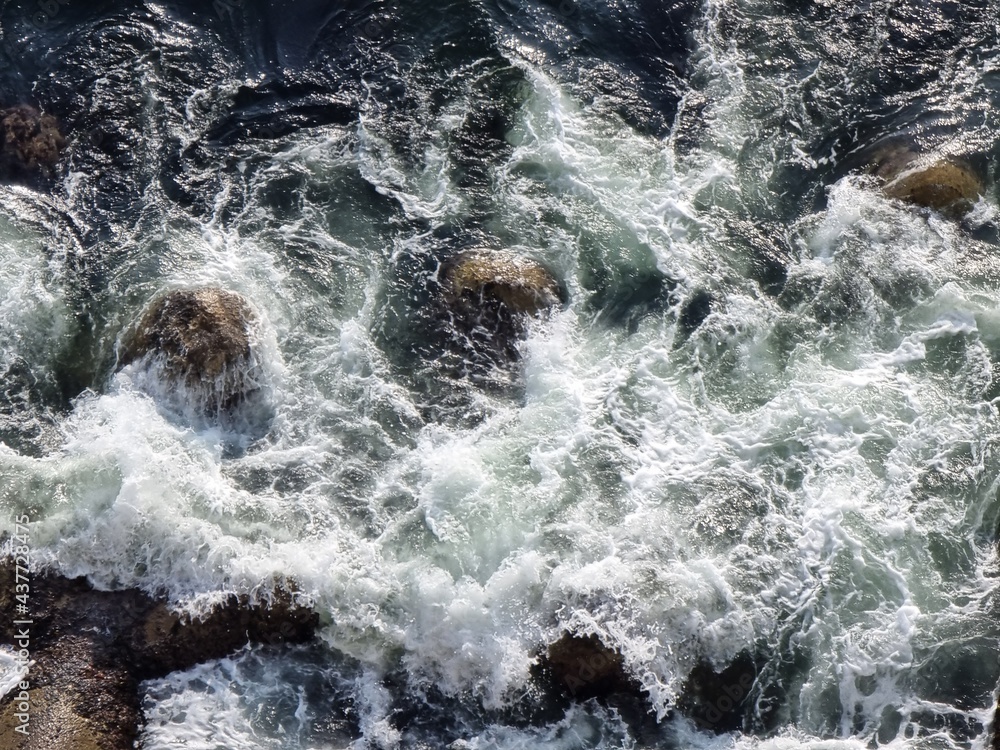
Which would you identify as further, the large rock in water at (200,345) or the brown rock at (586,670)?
the large rock in water at (200,345)

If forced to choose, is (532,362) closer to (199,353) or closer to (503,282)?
(503,282)

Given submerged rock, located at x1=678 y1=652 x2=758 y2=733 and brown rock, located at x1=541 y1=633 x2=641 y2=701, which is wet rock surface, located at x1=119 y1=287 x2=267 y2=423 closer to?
brown rock, located at x1=541 y1=633 x2=641 y2=701

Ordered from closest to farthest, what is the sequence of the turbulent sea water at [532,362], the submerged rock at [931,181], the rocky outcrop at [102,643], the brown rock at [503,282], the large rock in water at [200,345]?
1. the rocky outcrop at [102,643]
2. the turbulent sea water at [532,362]
3. the large rock in water at [200,345]
4. the brown rock at [503,282]
5. the submerged rock at [931,181]

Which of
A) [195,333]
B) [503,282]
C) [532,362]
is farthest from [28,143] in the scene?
[532,362]

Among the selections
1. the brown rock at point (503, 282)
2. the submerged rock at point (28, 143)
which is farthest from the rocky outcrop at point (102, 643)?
the submerged rock at point (28, 143)

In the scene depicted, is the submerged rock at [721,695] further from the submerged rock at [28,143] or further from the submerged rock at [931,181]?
the submerged rock at [28,143]

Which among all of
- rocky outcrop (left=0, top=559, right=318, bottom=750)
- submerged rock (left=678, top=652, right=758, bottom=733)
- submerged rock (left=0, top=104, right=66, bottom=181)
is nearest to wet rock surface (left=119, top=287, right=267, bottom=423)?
rocky outcrop (left=0, top=559, right=318, bottom=750)

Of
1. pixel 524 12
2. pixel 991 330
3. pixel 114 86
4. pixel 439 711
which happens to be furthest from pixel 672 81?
pixel 439 711
